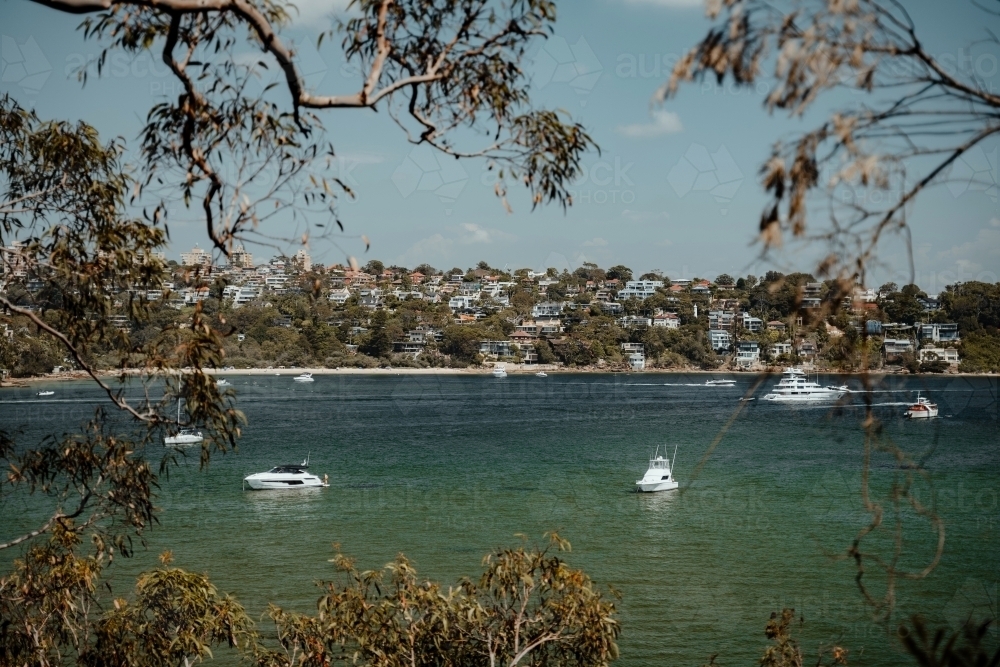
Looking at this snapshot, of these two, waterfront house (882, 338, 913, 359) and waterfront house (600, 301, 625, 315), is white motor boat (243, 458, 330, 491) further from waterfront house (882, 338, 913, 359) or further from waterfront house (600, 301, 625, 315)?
waterfront house (600, 301, 625, 315)

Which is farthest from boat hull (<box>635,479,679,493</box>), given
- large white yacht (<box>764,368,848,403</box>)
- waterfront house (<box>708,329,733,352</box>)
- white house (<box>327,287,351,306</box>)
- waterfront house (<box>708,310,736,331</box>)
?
waterfront house (<box>708,329,733,352</box>)

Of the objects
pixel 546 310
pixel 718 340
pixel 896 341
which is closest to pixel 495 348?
pixel 546 310

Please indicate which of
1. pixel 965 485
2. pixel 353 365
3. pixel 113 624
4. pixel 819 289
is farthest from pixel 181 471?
pixel 353 365

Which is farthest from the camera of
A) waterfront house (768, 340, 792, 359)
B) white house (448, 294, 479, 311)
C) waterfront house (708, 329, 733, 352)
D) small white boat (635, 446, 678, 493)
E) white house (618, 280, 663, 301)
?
white house (618, 280, 663, 301)

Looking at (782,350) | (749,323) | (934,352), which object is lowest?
(782,350)

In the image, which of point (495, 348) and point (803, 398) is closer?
point (803, 398)

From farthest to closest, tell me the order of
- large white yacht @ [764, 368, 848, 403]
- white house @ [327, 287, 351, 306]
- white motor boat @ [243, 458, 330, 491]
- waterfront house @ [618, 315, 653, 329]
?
waterfront house @ [618, 315, 653, 329]
white house @ [327, 287, 351, 306]
large white yacht @ [764, 368, 848, 403]
white motor boat @ [243, 458, 330, 491]

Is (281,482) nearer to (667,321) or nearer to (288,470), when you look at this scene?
(288,470)

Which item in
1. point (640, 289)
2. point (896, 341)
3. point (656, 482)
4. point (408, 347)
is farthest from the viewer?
point (640, 289)

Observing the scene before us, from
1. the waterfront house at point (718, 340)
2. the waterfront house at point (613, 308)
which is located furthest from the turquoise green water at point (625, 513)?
the waterfront house at point (613, 308)
